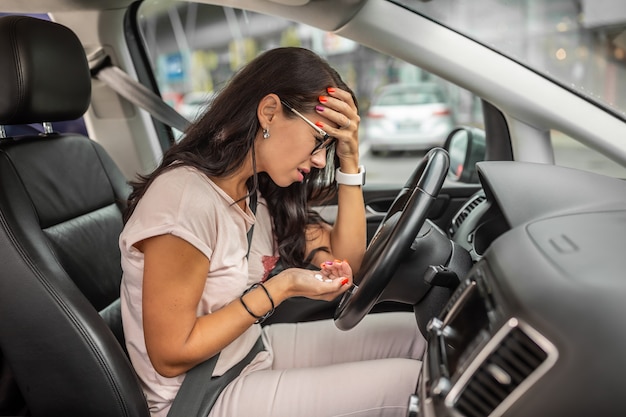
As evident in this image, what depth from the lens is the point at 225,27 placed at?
2.87 meters

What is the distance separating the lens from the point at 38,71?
1.45m

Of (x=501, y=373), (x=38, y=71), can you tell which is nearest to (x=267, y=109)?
(x=38, y=71)

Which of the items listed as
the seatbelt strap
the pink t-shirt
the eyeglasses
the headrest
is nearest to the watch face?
the eyeglasses

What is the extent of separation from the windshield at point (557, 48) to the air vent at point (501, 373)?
105 cm

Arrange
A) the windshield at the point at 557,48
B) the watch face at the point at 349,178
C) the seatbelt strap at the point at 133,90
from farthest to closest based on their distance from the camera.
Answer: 1. the seatbelt strap at the point at 133,90
2. the windshield at the point at 557,48
3. the watch face at the point at 349,178

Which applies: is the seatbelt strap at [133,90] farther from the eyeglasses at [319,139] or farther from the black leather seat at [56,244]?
the eyeglasses at [319,139]

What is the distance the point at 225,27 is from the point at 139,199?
5.85 feet

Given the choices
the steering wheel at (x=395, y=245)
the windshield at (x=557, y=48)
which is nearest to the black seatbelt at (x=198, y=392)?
the steering wheel at (x=395, y=245)

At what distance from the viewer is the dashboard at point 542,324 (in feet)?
2.36

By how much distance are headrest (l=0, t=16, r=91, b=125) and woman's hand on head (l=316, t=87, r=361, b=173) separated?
70cm

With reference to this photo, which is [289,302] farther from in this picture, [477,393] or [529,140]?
[477,393]

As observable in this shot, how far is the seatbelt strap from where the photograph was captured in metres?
2.41

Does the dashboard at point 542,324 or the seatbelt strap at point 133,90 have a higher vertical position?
the dashboard at point 542,324

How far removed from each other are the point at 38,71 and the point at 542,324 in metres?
1.27
